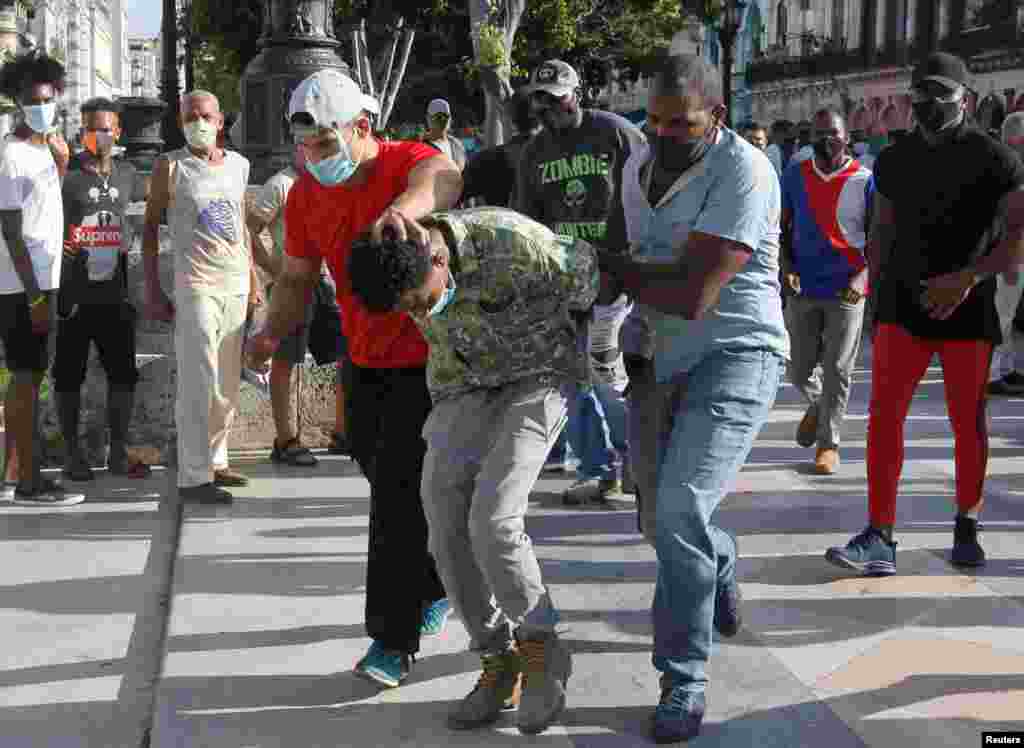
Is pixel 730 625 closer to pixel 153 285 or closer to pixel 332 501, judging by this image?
pixel 332 501

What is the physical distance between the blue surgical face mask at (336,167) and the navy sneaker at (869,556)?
2510 millimetres

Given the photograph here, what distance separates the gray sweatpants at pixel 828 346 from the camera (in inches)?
317

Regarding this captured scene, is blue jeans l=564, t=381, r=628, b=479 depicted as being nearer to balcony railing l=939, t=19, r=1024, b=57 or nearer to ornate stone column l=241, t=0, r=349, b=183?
ornate stone column l=241, t=0, r=349, b=183

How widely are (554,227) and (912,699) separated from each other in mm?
3099

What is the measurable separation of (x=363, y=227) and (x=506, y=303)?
2.52ft

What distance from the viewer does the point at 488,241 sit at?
4090 millimetres

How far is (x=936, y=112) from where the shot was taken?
19.2 feet

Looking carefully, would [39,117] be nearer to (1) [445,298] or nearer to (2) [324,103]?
(2) [324,103]

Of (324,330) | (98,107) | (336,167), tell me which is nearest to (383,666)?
(336,167)

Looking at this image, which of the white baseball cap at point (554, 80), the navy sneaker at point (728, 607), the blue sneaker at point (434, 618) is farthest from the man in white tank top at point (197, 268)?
the navy sneaker at point (728, 607)

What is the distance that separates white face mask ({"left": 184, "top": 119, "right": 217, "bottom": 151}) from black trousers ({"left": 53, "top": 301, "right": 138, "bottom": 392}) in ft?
3.33

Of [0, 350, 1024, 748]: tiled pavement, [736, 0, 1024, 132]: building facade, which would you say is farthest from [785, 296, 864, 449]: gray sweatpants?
[736, 0, 1024, 132]: building facade

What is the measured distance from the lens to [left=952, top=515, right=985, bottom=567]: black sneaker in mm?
6160

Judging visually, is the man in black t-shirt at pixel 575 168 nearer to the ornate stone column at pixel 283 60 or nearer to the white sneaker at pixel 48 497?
the white sneaker at pixel 48 497
